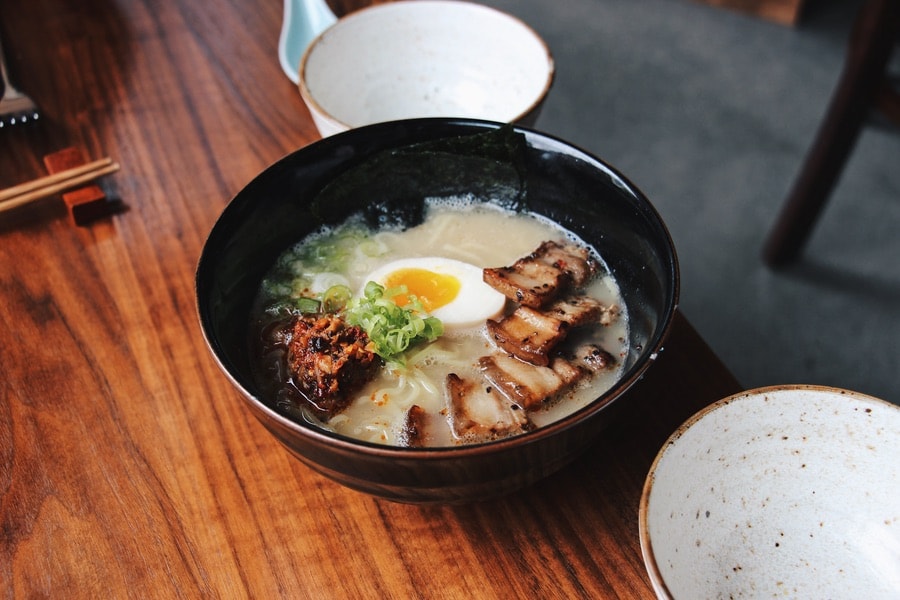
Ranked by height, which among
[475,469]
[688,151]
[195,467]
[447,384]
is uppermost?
[475,469]

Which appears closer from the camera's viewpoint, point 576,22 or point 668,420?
point 668,420

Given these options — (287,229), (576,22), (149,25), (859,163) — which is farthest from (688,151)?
(287,229)

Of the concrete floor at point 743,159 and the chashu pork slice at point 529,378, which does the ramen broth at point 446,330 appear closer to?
the chashu pork slice at point 529,378

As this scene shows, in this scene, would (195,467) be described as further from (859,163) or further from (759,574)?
(859,163)

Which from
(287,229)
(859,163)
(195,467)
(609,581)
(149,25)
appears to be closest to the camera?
(609,581)

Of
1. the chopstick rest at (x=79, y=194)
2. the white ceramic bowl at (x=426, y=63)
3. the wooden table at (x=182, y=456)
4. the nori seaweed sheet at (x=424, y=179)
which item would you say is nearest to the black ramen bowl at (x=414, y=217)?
the nori seaweed sheet at (x=424, y=179)

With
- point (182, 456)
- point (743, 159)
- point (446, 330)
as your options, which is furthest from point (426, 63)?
point (743, 159)
